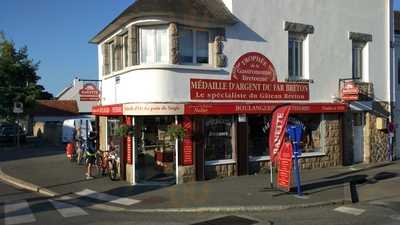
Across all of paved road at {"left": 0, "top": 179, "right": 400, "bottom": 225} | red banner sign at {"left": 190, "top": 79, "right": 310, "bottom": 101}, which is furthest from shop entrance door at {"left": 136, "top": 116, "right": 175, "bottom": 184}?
paved road at {"left": 0, "top": 179, "right": 400, "bottom": 225}

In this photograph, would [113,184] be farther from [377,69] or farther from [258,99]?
[377,69]

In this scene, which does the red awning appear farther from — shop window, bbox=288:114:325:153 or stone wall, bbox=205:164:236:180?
stone wall, bbox=205:164:236:180

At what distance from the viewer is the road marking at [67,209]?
1210cm

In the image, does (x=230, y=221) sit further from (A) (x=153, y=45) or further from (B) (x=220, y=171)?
(A) (x=153, y=45)

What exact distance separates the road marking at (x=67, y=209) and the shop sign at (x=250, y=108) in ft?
15.2

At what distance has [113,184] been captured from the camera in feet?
53.9

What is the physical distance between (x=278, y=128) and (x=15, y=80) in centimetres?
3139

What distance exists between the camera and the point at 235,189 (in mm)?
14922

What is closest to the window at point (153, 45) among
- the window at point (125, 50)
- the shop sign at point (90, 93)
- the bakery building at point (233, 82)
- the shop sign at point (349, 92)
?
the bakery building at point (233, 82)

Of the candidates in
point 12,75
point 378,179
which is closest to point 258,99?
point 378,179

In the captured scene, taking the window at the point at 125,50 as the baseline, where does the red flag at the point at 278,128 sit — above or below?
below

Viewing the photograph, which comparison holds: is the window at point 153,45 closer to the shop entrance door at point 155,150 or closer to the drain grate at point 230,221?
the shop entrance door at point 155,150

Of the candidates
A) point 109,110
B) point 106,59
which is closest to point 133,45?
point 109,110

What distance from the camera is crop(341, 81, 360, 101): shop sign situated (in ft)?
65.0
